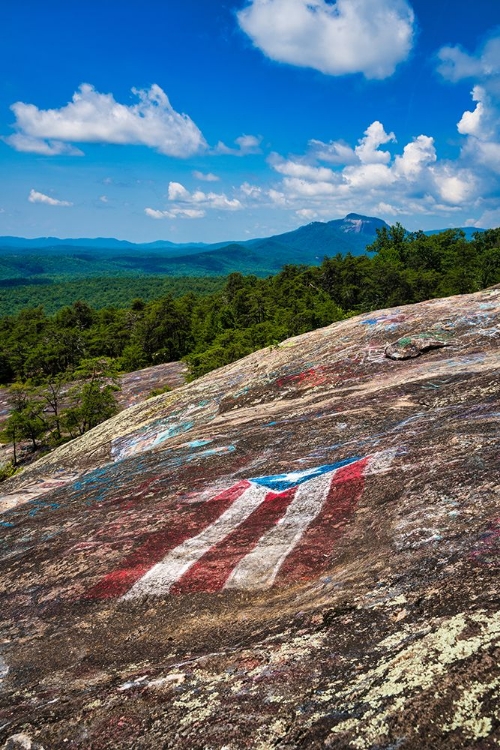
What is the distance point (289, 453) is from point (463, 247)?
337 feet

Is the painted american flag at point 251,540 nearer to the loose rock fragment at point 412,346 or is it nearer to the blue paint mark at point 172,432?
the blue paint mark at point 172,432

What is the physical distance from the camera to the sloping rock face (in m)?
3.27

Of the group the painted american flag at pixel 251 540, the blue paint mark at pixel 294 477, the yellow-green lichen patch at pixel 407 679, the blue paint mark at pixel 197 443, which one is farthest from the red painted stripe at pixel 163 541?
the yellow-green lichen patch at pixel 407 679

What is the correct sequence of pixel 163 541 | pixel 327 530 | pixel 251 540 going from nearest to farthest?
pixel 327 530, pixel 251 540, pixel 163 541

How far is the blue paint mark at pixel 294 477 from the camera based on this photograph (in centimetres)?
845

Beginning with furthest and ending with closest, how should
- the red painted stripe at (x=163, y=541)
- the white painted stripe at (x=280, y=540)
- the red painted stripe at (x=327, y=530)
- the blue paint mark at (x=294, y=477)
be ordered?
the blue paint mark at (x=294, y=477) < the red painted stripe at (x=163, y=541) < the white painted stripe at (x=280, y=540) < the red painted stripe at (x=327, y=530)

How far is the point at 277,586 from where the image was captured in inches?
219

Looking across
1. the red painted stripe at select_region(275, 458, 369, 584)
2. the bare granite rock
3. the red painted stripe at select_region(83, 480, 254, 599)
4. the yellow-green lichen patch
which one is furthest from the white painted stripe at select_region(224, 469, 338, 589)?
the bare granite rock

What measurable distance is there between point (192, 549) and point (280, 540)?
54.5 inches

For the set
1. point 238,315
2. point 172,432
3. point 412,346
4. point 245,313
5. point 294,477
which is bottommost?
point 172,432

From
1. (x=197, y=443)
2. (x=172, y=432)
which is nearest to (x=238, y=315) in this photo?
(x=172, y=432)

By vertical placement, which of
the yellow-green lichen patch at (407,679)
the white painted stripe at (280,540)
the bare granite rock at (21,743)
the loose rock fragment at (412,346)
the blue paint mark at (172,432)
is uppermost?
the loose rock fragment at (412,346)

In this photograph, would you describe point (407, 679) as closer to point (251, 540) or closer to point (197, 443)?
point (251, 540)

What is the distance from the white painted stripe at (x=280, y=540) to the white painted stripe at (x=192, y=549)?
0.76 metres
